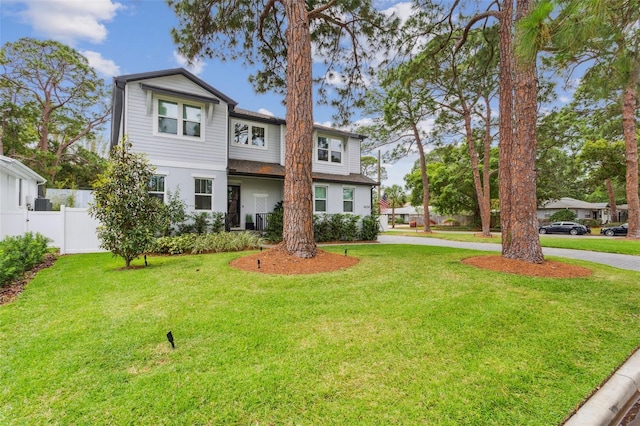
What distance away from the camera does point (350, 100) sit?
1184cm

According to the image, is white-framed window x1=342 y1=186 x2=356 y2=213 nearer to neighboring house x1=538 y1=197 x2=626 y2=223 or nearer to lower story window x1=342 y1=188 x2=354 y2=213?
lower story window x1=342 y1=188 x2=354 y2=213

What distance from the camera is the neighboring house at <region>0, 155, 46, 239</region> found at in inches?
399

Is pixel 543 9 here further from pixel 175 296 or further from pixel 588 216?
pixel 588 216

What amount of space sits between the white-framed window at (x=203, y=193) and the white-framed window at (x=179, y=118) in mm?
1790

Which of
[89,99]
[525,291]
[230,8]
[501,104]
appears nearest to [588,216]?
[501,104]

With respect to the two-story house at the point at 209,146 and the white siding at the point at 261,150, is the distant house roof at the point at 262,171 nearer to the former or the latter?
the two-story house at the point at 209,146

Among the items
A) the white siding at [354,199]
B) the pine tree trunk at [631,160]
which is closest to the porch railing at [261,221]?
the white siding at [354,199]

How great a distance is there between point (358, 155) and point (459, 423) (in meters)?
16.4

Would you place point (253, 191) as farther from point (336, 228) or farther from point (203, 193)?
point (336, 228)

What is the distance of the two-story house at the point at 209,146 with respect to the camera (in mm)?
10875

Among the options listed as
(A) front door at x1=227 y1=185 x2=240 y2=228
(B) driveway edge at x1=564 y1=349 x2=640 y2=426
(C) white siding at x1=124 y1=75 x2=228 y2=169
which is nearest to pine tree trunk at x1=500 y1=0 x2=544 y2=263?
(B) driveway edge at x1=564 y1=349 x2=640 y2=426

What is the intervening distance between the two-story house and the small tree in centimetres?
420

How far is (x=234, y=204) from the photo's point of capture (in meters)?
14.2

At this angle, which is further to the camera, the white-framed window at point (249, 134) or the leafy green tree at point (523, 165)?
the white-framed window at point (249, 134)
